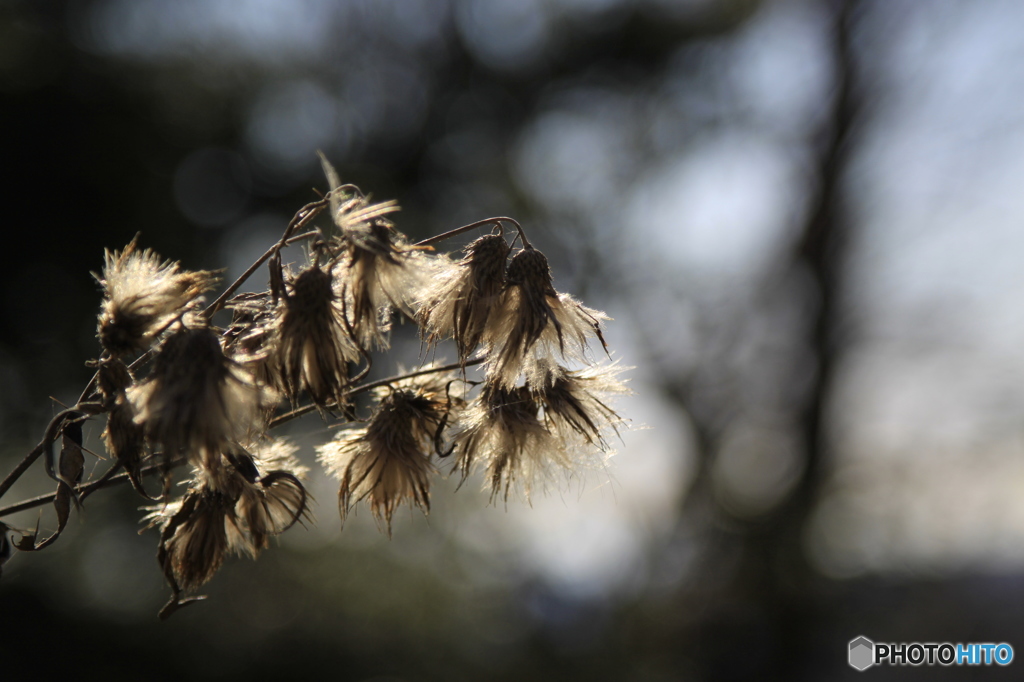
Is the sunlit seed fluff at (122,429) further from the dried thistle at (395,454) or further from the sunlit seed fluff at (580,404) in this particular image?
the sunlit seed fluff at (580,404)

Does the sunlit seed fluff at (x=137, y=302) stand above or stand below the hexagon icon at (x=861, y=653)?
above

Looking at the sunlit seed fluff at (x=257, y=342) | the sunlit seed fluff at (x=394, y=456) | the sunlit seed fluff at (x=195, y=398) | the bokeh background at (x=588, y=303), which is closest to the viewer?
the sunlit seed fluff at (x=195, y=398)

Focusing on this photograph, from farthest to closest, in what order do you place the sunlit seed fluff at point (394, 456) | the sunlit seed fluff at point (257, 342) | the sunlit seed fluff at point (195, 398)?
the sunlit seed fluff at point (394, 456), the sunlit seed fluff at point (257, 342), the sunlit seed fluff at point (195, 398)

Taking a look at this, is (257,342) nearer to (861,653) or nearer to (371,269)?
(371,269)

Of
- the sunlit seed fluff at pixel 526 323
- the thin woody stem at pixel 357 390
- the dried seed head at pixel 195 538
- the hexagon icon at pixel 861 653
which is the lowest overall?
the hexagon icon at pixel 861 653

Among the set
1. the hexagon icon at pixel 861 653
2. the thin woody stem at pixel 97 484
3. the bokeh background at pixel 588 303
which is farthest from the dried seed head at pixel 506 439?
the hexagon icon at pixel 861 653

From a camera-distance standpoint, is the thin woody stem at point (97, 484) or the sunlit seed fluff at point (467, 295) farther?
the sunlit seed fluff at point (467, 295)

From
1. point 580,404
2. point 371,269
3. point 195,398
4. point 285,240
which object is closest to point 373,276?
point 371,269
